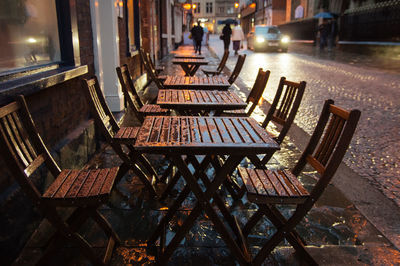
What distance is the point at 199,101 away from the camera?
10.4ft

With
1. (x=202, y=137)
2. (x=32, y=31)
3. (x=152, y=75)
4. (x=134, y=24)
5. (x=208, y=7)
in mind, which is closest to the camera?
(x=202, y=137)

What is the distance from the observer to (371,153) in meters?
4.16

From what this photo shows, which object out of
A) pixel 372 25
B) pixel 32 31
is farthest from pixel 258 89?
pixel 372 25

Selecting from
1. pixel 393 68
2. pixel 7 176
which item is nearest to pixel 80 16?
pixel 7 176

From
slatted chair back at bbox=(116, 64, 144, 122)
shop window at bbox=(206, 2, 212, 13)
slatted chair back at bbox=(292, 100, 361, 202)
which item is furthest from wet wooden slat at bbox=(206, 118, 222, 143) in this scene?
shop window at bbox=(206, 2, 212, 13)

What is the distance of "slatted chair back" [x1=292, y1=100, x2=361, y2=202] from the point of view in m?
1.83

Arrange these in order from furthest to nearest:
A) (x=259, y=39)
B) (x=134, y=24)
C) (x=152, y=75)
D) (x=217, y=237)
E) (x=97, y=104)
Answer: (x=259, y=39) → (x=134, y=24) → (x=152, y=75) → (x=97, y=104) → (x=217, y=237)

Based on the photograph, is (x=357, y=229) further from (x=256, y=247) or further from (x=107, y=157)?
(x=107, y=157)

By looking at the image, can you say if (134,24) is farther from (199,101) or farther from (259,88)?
(199,101)

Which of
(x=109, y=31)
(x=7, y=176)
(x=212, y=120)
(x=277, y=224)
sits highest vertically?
(x=109, y=31)

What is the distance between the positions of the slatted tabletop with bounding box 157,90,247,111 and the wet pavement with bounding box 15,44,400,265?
0.80 metres

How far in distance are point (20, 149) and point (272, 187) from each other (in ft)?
4.94

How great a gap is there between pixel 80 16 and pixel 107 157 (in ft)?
5.69

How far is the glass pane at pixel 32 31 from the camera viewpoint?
3.53m
